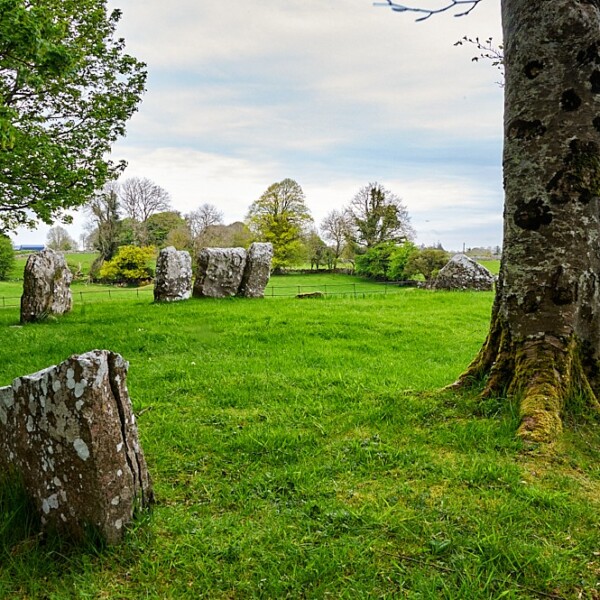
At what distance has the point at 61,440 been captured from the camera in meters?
2.60

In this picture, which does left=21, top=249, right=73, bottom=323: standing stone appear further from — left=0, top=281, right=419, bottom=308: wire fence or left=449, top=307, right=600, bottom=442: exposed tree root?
left=0, top=281, right=419, bottom=308: wire fence

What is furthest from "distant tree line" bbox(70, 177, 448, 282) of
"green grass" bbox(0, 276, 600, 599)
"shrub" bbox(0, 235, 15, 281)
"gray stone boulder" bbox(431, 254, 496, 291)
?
"green grass" bbox(0, 276, 600, 599)

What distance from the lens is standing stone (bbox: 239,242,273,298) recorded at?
15773 mm

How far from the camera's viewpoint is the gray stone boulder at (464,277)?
17.6 m

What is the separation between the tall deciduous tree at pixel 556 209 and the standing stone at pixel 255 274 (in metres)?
12.1

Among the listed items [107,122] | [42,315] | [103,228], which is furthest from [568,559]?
[103,228]

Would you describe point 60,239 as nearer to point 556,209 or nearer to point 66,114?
point 66,114

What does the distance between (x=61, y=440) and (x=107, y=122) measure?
1233 centimetres

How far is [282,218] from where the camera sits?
135ft

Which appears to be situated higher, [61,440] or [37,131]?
[37,131]

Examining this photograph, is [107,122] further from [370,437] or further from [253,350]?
[370,437]

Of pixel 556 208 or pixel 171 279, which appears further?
pixel 171 279

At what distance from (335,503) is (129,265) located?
123 ft

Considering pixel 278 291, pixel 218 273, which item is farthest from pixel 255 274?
pixel 278 291
